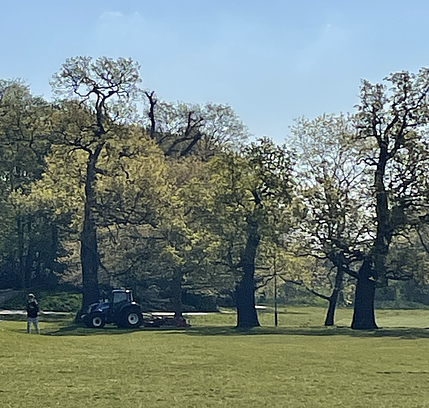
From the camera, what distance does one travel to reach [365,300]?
133 ft

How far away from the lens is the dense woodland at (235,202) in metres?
39.4

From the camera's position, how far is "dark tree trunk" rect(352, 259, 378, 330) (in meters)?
40.2

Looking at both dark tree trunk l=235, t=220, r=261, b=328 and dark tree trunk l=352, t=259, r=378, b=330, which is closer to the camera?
dark tree trunk l=352, t=259, r=378, b=330

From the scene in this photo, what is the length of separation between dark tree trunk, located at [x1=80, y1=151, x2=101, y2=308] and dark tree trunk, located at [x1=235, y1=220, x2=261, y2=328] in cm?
912

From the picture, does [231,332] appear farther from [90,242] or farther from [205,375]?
[205,375]

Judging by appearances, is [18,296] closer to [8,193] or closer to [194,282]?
[8,193]

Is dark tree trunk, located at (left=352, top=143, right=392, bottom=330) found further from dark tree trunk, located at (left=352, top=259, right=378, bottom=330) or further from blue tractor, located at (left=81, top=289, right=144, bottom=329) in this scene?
blue tractor, located at (left=81, top=289, right=144, bottom=329)

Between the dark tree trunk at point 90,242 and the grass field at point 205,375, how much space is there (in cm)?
2226

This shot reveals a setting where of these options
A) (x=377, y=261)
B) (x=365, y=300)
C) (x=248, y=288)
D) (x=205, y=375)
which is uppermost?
(x=377, y=261)

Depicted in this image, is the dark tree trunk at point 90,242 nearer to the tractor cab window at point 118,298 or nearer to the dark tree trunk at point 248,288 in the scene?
the tractor cab window at point 118,298

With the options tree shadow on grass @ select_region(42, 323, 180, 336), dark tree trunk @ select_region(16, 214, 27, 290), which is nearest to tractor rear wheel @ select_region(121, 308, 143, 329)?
tree shadow on grass @ select_region(42, 323, 180, 336)

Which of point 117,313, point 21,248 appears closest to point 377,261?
point 117,313

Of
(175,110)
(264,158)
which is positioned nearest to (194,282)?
(264,158)

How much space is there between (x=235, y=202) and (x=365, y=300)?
333 inches
